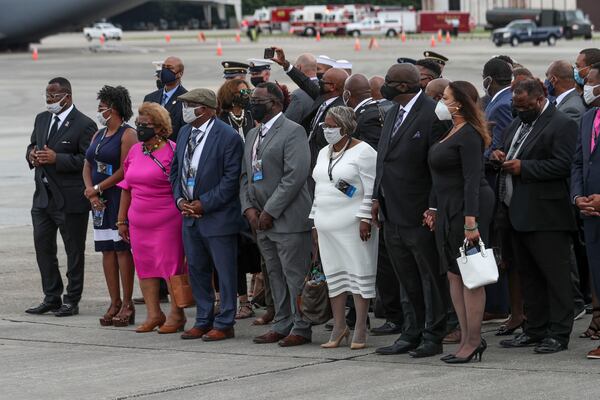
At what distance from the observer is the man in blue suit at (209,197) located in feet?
32.7

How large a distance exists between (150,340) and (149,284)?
0.58 m

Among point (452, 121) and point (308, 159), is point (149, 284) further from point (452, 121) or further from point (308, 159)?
point (452, 121)

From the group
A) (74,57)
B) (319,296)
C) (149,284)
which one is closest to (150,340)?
(149,284)

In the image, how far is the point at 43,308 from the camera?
11.5 metres

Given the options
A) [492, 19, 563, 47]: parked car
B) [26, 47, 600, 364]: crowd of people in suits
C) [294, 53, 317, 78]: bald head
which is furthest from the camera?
[492, 19, 563, 47]: parked car

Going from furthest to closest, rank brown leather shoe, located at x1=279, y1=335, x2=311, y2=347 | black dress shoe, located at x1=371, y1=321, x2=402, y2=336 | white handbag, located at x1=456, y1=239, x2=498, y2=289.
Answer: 1. black dress shoe, located at x1=371, y1=321, x2=402, y2=336
2. brown leather shoe, located at x1=279, y1=335, x2=311, y2=347
3. white handbag, located at x1=456, y1=239, x2=498, y2=289

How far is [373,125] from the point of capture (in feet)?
33.2

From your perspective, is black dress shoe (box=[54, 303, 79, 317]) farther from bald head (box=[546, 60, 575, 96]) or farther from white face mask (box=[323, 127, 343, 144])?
bald head (box=[546, 60, 575, 96])

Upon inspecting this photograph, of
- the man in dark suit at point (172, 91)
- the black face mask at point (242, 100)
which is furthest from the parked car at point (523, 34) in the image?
the black face mask at point (242, 100)

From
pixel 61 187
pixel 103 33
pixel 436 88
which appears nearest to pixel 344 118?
pixel 436 88

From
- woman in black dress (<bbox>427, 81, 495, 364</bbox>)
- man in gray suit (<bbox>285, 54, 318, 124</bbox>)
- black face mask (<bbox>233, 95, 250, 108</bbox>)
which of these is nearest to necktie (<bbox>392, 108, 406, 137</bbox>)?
woman in black dress (<bbox>427, 81, 495, 364</bbox>)

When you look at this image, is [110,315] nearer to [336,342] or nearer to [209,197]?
[209,197]

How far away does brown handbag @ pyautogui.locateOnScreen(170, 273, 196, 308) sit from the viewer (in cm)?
1031

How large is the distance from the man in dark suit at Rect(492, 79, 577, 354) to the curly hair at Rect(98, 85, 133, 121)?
3331 mm
